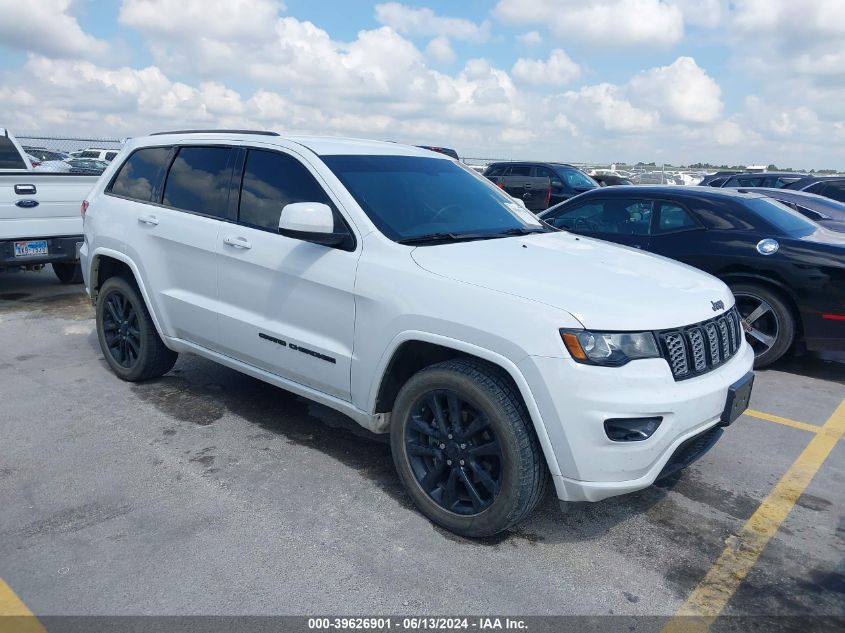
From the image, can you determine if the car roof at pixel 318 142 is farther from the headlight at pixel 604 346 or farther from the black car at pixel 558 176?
the black car at pixel 558 176

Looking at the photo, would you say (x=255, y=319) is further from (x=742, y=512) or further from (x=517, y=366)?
(x=742, y=512)

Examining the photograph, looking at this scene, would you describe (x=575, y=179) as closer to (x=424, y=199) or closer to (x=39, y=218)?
(x=39, y=218)

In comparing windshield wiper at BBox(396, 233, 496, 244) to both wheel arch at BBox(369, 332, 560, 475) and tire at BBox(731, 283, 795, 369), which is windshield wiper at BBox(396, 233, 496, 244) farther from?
tire at BBox(731, 283, 795, 369)

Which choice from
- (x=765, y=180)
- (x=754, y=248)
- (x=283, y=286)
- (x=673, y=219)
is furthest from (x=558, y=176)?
(x=283, y=286)

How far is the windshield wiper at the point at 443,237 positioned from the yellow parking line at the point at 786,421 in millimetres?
2633

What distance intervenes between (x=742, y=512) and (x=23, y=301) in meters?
7.91

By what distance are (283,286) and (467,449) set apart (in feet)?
4.59

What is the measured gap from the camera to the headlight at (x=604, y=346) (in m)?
2.80

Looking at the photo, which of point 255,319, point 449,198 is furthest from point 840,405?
point 255,319

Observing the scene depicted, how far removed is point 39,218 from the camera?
7621mm

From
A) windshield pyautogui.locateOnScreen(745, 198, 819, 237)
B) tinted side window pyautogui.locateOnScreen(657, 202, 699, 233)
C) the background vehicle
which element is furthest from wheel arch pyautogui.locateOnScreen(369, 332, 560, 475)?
the background vehicle

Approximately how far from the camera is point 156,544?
10.2ft

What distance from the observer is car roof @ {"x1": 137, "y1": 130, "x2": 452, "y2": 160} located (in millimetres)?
4086

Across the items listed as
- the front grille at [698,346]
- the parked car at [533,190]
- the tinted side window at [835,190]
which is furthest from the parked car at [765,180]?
the front grille at [698,346]
